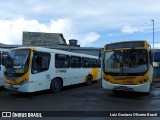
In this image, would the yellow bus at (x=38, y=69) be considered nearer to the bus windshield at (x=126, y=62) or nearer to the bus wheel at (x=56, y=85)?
the bus wheel at (x=56, y=85)

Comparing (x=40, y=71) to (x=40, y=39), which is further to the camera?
(x=40, y=39)

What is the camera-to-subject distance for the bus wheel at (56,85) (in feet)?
50.9

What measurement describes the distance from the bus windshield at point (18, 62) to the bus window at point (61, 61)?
247 cm

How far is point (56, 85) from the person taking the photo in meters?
15.9

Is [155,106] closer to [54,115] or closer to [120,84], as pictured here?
[120,84]

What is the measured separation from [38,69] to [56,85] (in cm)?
214

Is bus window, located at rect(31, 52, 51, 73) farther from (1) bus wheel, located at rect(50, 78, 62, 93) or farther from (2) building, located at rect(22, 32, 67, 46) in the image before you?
(2) building, located at rect(22, 32, 67, 46)

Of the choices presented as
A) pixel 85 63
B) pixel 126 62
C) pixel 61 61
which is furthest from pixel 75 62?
pixel 126 62

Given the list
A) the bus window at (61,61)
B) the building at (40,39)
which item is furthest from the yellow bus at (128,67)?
the building at (40,39)

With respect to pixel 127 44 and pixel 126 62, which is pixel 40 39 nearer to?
pixel 127 44

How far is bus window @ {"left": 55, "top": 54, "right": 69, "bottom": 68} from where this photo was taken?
629 inches

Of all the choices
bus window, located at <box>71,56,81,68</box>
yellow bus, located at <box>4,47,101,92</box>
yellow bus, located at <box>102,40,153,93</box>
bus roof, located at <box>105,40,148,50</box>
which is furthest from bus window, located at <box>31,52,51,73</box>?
bus roof, located at <box>105,40,148,50</box>

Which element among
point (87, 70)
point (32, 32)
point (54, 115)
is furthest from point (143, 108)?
point (32, 32)

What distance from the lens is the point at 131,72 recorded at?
13422 mm
